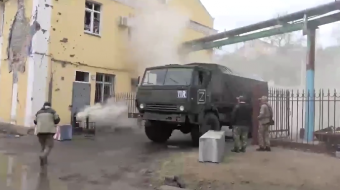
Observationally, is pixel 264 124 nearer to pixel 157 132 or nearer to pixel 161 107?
pixel 161 107

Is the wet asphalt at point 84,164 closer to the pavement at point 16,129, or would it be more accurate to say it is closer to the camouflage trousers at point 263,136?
the pavement at point 16,129

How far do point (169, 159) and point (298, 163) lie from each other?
A: 2894 mm

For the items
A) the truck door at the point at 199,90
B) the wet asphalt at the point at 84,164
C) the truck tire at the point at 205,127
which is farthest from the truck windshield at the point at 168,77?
the wet asphalt at the point at 84,164

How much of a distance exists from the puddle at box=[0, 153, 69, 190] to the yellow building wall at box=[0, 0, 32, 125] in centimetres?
685

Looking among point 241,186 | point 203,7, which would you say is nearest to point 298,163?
point 241,186

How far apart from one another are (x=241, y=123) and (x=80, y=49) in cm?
765

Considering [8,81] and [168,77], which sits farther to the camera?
[8,81]

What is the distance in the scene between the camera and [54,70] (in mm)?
14188

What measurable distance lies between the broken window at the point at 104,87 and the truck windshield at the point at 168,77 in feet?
19.4

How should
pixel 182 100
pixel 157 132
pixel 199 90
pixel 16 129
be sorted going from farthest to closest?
pixel 16 129 → pixel 157 132 → pixel 199 90 → pixel 182 100

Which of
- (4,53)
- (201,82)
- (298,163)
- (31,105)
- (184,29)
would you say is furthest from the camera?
(184,29)

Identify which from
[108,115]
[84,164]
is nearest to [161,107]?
[84,164]

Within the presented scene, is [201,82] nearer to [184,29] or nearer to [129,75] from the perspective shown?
[129,75]

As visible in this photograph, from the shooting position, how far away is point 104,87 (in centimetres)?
1667
